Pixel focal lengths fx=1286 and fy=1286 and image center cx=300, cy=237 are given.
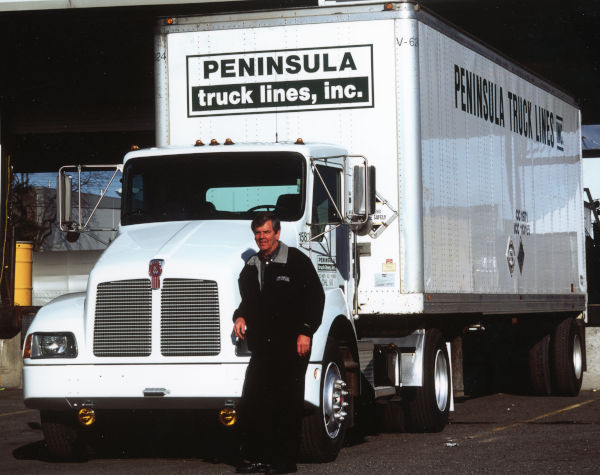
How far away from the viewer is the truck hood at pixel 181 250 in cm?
1043

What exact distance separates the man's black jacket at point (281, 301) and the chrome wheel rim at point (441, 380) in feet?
12.9

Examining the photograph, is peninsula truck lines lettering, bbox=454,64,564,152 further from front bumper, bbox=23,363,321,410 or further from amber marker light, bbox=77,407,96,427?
amber marker light, bbox=77,407,96,427

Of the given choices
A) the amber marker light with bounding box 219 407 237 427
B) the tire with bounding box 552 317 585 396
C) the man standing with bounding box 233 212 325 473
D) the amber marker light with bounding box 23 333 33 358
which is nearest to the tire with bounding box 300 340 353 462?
the man standing with bounding box 233 212 325 473

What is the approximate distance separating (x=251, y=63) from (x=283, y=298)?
398 centimetres

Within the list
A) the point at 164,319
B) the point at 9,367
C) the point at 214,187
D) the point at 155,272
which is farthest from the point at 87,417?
the point at 9,367

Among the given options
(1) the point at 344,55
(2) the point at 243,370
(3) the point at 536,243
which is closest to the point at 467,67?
(1) the point at 344,55

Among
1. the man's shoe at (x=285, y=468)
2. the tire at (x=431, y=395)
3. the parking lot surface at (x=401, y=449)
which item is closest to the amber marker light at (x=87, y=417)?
the parking lot surface at (x=401, y=449)

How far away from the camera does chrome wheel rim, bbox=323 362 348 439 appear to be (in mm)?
10711

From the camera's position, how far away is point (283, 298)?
1002 cm

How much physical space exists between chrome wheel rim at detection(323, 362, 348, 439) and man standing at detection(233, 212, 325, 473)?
65cm

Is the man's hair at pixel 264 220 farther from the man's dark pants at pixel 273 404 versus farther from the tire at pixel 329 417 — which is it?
the tire at pixel 329 417

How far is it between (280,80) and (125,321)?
147 inches

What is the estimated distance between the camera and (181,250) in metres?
10.6

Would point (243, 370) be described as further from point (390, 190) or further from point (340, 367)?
point (390, 190)
